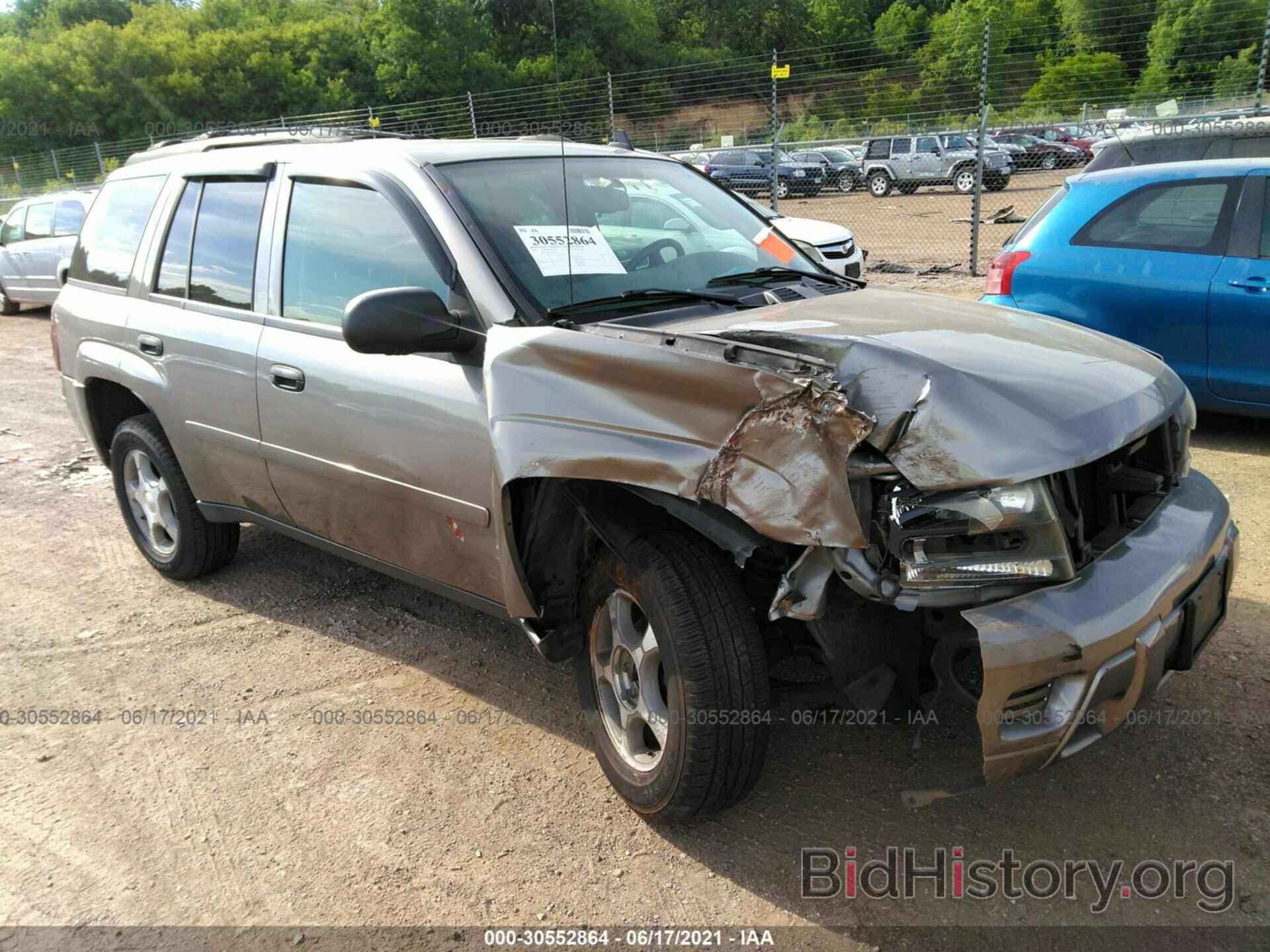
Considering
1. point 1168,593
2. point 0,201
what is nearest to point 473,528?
point 1168,593

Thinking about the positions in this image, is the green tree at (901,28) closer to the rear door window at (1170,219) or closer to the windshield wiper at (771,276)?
the rear door window at (1170,219)

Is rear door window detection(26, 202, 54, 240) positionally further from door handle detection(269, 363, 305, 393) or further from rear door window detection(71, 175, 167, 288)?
door handle detection(269, 363, 305, 393)

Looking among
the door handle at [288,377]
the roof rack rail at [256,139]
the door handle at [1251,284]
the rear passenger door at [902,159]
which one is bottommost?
the rear passenger door at [902,159]

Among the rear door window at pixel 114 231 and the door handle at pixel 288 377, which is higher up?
the rear door window at pixel 114 231

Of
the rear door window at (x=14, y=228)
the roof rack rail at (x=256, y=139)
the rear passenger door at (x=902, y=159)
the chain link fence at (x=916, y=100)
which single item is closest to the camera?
the roof rack rail at (x=256, y=139)

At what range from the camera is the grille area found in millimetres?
2352

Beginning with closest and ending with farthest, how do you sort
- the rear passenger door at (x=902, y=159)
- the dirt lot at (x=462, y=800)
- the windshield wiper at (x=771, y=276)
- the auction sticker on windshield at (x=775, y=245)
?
the dirt lot at (x=462, y=800) → the windshield wiper at (x=771, y=276) → the auction sticker on windshield at (x=775, y=245) → the rear passenger door at (x=902, y=159)

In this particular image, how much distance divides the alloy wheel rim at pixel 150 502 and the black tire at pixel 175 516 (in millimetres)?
11

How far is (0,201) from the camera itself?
104 feet

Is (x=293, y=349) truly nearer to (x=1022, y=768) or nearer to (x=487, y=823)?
(x=487, y=823)

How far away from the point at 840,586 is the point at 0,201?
37129 mm

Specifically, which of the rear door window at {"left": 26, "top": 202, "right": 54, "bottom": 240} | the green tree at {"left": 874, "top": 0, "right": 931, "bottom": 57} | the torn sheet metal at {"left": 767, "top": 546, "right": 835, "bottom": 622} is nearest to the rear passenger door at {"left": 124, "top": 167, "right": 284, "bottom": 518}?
the torn sheet metal at {"left": 767, "top": 546, "right": 835, "bottom": 622}

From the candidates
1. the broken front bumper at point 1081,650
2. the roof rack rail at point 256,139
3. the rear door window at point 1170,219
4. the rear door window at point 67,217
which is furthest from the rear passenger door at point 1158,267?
the rear door window at point 67,217

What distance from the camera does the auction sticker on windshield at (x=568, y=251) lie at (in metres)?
3.03
